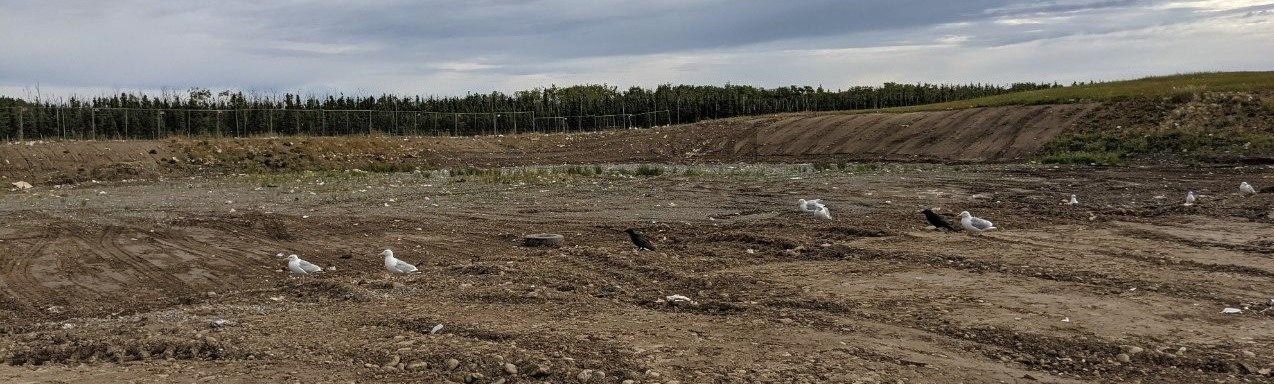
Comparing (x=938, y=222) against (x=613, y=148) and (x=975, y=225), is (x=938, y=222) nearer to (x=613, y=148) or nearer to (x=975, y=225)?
(x=975, y=225)

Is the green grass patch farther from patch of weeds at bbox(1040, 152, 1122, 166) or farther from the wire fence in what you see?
the wire fence

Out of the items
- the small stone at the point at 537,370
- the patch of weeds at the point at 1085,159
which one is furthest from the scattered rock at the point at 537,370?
the patch of weeds at the point at 1085,159

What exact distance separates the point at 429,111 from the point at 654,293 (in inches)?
1918

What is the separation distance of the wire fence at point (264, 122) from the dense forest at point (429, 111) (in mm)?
50

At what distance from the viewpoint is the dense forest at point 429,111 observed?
131ft

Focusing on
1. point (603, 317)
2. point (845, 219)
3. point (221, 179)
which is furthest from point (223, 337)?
point (221, 179)

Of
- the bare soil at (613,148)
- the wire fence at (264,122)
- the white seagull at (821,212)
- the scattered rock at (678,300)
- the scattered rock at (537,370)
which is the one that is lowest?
the scattered rock at (537,370)

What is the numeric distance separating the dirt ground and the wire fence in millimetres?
23519

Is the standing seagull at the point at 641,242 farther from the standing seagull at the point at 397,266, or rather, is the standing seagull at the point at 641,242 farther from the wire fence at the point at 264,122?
the wire fence at the point at 264,122

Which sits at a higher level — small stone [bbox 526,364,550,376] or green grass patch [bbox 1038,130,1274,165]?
A: green grass patch [bbox 1038,130,1274,165]

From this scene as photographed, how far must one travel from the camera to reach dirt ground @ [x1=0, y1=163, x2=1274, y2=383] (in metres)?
6.79

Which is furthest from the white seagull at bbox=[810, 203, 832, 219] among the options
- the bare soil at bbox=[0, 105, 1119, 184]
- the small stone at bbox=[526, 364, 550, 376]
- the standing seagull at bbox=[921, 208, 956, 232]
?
the bare soil at bbox=[0, 105, 1119, 184]

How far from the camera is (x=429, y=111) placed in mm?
56500

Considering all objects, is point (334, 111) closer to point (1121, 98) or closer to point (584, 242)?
point (1121, 98)
